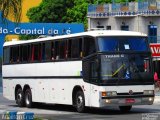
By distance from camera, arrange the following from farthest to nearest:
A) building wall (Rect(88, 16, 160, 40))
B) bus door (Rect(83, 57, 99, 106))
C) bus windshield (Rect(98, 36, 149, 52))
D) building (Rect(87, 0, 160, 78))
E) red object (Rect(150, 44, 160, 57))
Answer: building wall (Rect(88, 16, 160, 40)) < building (Rect(87, 0, 160, 78)) < red object (Rect(150, 44, 160, 57)) < bus windshield (Rect(98, 36, 149, 52)) < bus door (Rect(83, 57, 99, 106))

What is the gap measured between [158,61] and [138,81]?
117 feet

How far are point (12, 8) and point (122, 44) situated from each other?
9332mm

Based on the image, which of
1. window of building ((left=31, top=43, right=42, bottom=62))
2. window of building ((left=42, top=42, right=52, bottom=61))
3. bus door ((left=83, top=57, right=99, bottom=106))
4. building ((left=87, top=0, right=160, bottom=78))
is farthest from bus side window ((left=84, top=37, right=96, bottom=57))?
building ((left=87, top=0, right=160, bottom=78))

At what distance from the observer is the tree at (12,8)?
54.6 feet

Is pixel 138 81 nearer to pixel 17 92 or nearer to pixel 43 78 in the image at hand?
pixel 43 78

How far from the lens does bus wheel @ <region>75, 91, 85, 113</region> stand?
26.1 m

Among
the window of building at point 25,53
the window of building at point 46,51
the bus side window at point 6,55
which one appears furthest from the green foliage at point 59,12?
the window of building at point 46,51

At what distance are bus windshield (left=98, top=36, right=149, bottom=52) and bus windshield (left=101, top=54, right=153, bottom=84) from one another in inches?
12.4

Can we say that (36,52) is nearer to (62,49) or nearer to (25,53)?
(25,53)

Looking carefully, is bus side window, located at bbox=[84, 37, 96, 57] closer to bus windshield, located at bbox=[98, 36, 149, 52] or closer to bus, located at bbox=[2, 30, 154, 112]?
bus, located at bbox=[2, 30, 154, 112]

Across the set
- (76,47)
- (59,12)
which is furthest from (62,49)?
(59,12)

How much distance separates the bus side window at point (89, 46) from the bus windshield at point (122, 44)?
→ 31cm

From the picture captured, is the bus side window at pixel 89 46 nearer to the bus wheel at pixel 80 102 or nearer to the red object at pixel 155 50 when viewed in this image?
the bus wheel at pixel 80 102

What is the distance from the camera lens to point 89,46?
25.5m
